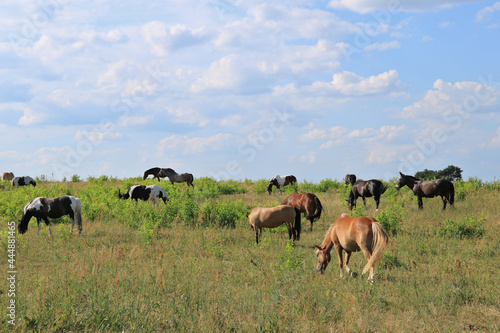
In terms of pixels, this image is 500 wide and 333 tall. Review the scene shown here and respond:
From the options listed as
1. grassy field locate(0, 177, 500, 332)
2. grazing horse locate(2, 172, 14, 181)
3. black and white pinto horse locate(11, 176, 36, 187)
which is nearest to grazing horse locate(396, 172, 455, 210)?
grassy field locate(0, 177, 500, 332)

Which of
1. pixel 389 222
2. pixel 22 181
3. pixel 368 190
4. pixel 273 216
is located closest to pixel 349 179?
pixel 368 190

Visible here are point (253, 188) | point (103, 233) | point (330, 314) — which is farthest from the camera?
point (253, 188)

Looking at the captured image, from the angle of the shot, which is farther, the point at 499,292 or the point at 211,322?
the point at 499,292

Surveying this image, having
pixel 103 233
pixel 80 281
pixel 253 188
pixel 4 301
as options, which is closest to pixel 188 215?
pixel 103 233

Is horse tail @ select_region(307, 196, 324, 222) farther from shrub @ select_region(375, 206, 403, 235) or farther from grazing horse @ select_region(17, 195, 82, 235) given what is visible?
grazing horse @ select_region(17, 195, 82, 235)

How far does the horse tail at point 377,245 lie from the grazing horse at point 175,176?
23.5 metres

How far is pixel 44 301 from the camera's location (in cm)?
588

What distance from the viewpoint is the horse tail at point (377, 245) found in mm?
6980

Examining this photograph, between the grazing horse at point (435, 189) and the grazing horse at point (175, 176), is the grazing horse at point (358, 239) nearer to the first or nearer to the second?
the grazing horse at point (435, 189)

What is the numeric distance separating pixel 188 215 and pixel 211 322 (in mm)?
9209

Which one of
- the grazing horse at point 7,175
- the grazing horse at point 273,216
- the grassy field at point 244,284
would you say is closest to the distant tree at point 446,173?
the grassy field at point 244,284

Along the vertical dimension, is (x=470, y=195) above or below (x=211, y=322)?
above

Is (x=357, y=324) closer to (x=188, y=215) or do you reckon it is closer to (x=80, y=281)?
(x=80, y=281)

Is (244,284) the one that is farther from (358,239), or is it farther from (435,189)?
(435,189)
